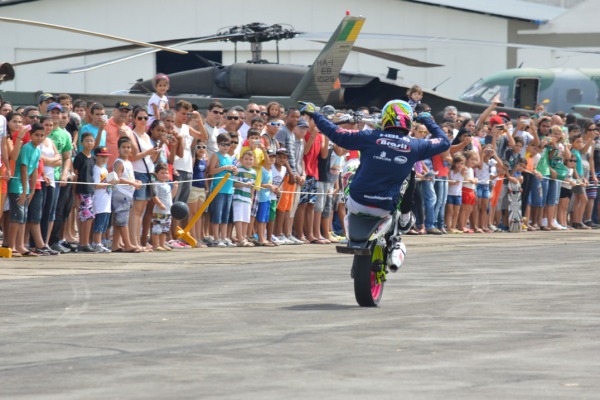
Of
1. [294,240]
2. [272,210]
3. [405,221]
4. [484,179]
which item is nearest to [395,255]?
[405,221]

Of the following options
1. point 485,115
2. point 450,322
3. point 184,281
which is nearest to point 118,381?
point 450,322

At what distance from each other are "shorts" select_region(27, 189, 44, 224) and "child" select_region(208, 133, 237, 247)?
3.15m

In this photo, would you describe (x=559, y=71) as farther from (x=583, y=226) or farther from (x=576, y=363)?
(x=576, y=363)

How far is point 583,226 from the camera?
2675cm

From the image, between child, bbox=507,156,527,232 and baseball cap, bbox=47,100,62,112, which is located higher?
baseball cap, bbox=47,100,62,112

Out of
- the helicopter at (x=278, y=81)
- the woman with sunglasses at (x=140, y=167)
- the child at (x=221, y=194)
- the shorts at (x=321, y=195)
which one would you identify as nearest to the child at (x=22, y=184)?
the woman with sunglasses at (x=140, y=167)

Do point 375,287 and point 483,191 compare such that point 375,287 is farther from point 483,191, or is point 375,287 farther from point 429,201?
point 483,191

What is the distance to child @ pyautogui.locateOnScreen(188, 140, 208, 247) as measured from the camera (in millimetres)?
19828

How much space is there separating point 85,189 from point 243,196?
288 centimetres

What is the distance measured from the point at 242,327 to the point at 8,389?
10.3 feet

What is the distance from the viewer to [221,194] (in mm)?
19812

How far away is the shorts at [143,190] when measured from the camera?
18.6m

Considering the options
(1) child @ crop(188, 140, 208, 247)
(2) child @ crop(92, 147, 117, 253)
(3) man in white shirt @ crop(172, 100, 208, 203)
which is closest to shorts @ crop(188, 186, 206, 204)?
(1) child @ crop(188, 140, 208, 247)

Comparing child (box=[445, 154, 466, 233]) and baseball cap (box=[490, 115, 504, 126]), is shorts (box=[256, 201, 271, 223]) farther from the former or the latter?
baseball cap (box=[490, 115, 504, 126])
